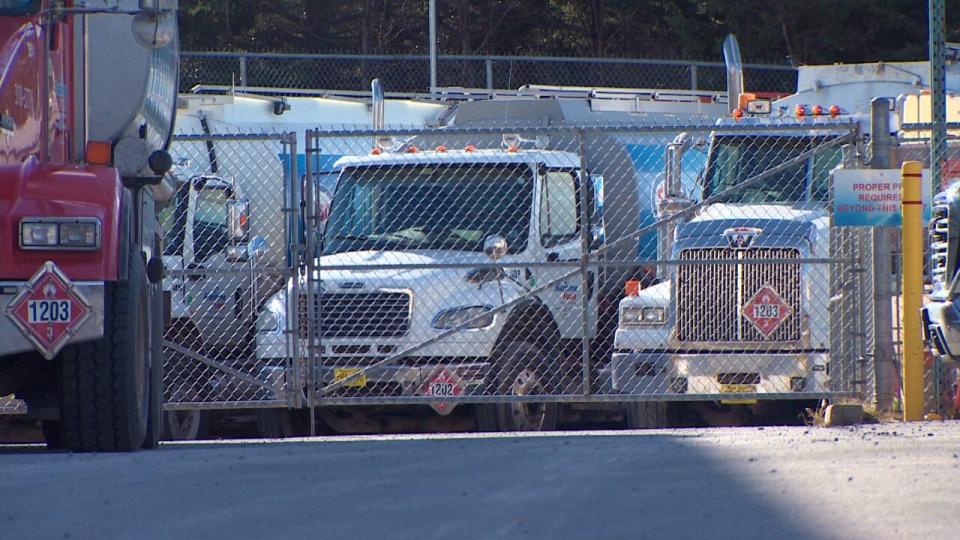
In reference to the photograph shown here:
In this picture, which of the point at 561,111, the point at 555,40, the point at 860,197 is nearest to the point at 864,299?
the point at 860,197

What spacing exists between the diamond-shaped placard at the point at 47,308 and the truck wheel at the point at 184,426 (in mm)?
5227

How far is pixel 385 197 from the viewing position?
1310 centimetres

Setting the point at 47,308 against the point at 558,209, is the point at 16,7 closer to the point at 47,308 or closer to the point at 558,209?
the point at 47,308

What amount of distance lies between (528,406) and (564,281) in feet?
3.44

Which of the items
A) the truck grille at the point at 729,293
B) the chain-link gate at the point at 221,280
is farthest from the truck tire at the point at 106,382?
the truck grille at the point at 729,293

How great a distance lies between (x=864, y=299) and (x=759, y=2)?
20702 millimetres

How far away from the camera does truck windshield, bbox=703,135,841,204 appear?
12805 millimetres

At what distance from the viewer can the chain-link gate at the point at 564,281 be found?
11523 mm

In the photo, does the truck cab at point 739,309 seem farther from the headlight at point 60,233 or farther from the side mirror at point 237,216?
the headlight at point 60,233

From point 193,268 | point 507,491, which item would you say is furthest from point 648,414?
point 507,491

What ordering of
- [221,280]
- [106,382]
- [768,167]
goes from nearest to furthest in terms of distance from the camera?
1. [106,382]
2. [768,167]
3. [221,280]

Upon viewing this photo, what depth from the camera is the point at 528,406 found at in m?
12.8

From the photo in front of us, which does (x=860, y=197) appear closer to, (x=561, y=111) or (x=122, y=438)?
(x=122, y=438)

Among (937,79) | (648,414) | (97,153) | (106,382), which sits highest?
(937,79)
